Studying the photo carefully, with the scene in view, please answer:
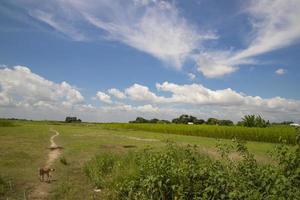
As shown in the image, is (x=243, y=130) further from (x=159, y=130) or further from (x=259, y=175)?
(x=259, y=175)

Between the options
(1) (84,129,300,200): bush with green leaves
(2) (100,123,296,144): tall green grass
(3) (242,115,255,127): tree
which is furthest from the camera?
(3) (242,115,255,127): tree

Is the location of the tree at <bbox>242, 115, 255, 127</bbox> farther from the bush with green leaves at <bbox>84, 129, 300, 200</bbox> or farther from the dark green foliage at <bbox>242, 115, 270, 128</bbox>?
the bush with green leaves at <bbox>84, 129, 300, 200</bbox>

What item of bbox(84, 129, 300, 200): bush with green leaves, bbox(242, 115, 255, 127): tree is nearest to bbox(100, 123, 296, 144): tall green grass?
bbox(242, 115, 255, 127): tree

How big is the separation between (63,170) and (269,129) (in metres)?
27.8

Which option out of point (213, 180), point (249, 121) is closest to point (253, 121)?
point (249, 121)

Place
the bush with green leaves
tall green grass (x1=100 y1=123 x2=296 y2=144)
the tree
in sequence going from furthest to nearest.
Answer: the tree
tall green grass (x1=100 y1=123 x2=296 y2=144)
the bush with green leaves

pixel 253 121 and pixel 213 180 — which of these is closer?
pixel 213 180

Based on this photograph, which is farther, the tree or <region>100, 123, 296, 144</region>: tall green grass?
the tree

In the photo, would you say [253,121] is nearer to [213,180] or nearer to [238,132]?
[238,132]

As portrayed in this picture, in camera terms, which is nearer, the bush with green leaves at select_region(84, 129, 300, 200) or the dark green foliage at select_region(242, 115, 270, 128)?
the bush with green leaves at select_region(84, 129, 300, 200)

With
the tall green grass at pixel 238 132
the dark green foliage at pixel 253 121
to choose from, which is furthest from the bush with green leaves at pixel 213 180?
the dark green foliage at pixel 253 121

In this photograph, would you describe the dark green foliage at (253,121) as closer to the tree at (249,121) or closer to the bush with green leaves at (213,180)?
the tree at (249,121)

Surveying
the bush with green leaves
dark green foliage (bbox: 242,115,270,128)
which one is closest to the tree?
dark green foliage (bbox: 242,115,270,128)

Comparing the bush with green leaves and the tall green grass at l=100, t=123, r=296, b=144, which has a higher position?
the tall green grass at l=100, t=123, r=296, b=144
